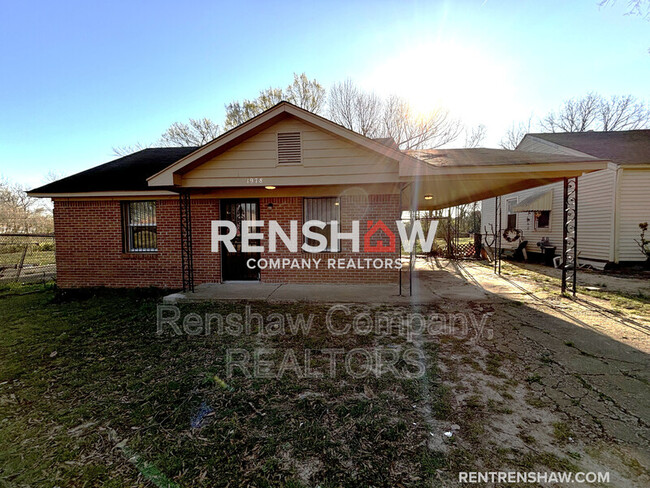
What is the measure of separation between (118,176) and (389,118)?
16.9 metres

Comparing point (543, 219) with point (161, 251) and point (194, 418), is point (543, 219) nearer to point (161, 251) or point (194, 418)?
point (161, 251)

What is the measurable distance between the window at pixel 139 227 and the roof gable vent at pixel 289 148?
4.28m

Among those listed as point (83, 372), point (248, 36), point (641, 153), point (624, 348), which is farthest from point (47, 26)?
point (641, 153)

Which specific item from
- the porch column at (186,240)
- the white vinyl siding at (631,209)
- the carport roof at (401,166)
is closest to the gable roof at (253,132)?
the carport roof at (401,166)

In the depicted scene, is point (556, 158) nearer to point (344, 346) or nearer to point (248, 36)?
point (344, 346)

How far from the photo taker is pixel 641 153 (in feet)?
35.9

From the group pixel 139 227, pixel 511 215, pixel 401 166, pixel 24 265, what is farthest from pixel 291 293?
pixel 511 215

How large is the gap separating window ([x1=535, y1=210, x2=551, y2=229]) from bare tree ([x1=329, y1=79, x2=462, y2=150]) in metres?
8.53

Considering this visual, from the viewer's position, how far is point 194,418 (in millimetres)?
2613

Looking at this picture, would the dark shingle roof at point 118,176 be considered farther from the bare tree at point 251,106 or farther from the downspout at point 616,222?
the downspout at point 616,222

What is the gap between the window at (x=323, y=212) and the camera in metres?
7.88

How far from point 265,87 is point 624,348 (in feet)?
72.3

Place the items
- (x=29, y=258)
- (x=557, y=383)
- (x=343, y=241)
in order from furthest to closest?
(x=29, y=258)
(x=343, y=241)
(x=557, y=383)

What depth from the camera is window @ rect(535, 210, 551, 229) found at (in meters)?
13.4
